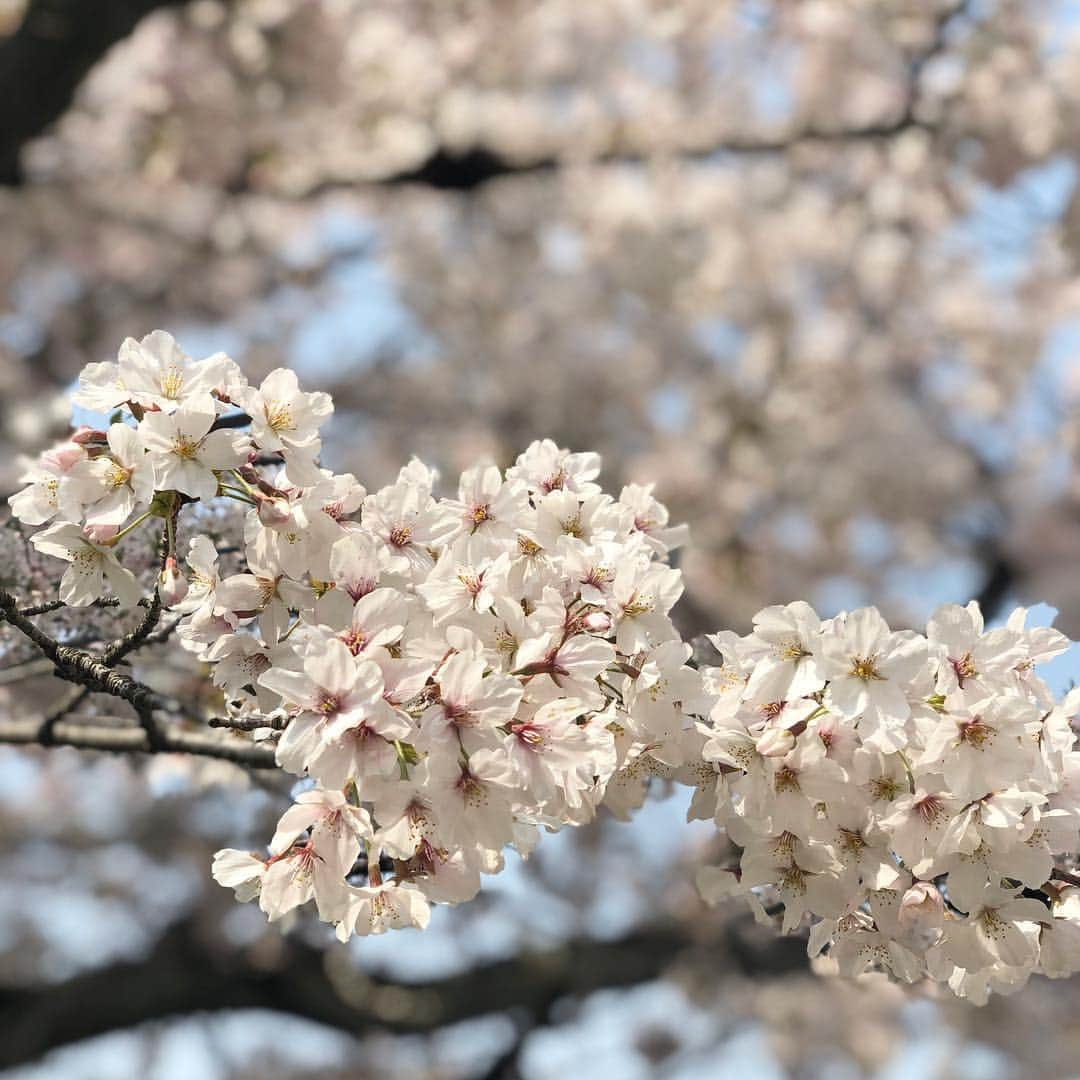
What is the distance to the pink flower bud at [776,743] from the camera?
0.93m

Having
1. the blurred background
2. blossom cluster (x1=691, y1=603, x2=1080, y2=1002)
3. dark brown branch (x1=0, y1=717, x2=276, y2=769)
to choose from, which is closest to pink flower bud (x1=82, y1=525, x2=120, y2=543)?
dark brown branch (x1=0, y1=717, x2=276, y2=769)

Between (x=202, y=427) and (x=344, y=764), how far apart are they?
1.04 feet

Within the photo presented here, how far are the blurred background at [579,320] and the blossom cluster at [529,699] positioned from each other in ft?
9.41

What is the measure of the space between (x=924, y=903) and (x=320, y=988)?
406 cm

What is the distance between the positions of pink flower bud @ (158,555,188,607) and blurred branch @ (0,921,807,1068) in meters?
3.73

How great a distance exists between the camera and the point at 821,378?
8125 millimetres

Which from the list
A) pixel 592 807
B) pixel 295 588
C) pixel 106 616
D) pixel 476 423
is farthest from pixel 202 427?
pixel 476 423

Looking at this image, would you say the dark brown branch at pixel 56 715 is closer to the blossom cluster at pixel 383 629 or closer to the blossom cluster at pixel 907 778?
the blossom cluster at pixel 383 629

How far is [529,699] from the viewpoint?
3.06 ft

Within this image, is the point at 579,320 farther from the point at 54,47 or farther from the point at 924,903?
the point at 924,903

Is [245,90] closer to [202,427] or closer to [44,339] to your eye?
[44,339]

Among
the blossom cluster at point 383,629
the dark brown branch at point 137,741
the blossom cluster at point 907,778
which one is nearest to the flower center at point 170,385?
the blossom cluster at point 383,629

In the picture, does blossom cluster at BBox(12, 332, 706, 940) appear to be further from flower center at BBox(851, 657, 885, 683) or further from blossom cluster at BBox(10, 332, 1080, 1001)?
flower center at BBox(851, 657, 885, 683)

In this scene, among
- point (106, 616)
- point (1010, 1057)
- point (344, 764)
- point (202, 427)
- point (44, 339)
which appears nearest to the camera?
point (344, 764)
